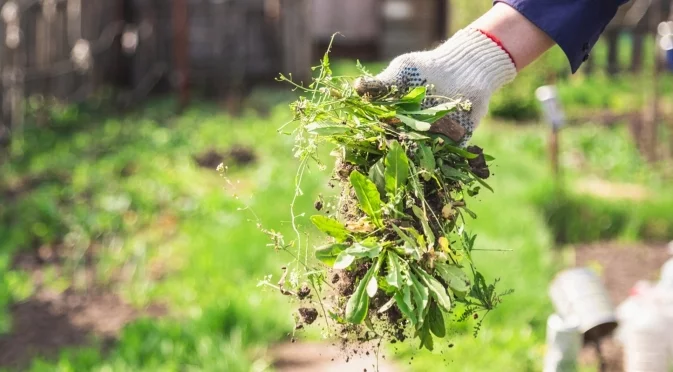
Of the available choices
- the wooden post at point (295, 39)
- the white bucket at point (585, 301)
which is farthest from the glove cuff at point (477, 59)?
the wooden post at point (295, 39)

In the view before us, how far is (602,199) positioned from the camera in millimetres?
6168

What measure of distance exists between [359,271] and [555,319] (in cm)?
73

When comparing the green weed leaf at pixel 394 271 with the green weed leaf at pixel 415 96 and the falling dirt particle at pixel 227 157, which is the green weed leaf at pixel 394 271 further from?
the falling dirt particle at pixel 227 157

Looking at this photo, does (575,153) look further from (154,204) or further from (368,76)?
(368,76)

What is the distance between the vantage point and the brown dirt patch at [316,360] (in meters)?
3.60

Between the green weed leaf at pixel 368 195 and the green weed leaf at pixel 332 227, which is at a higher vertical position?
the green weed leaf at pixel 368 195

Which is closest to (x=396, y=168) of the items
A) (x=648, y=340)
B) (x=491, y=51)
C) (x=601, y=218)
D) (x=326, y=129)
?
(x=326, y=129)

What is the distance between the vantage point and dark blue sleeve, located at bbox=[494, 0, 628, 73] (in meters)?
2.09

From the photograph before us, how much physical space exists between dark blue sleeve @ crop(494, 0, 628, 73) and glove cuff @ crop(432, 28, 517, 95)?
0.36ft

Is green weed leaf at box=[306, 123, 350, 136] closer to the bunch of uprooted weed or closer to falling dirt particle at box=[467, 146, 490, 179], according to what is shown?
the bunch of uprooted weed

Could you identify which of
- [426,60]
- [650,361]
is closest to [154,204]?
[650,361]

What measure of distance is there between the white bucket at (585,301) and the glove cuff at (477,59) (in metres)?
1.34

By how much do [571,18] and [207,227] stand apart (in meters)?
3.37

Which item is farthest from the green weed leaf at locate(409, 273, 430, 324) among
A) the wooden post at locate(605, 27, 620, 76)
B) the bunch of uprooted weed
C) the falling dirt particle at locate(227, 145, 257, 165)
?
the wooden post at locate(605, 27, 620, 76)
